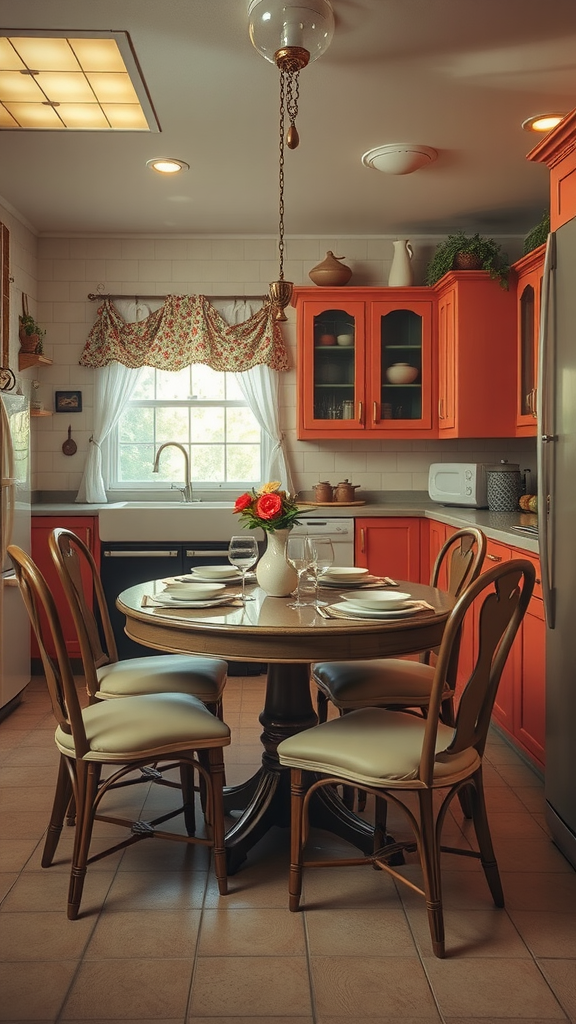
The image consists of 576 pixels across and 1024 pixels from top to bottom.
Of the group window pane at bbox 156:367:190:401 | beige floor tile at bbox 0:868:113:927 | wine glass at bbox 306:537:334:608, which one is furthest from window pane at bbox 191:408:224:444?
beige floor tile at bbox 0:868:113:927

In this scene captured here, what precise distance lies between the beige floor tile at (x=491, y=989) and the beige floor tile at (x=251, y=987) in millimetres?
299

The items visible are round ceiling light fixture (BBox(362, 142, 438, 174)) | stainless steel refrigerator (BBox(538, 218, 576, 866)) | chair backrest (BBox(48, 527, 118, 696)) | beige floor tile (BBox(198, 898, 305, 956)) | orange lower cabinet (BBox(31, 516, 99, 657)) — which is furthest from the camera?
orange lower cabinet (BBox(31, 516, 99, 657))

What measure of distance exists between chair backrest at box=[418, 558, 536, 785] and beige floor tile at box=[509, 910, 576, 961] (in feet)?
1.49

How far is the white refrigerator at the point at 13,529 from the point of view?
3893 millimetres

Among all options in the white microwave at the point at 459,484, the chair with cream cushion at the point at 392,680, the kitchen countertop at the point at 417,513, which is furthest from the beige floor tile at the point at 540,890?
the white microwave at the point at 459,484

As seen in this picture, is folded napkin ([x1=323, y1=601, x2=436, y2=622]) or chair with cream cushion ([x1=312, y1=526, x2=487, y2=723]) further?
chair with cream cushion ([x1=312, y1=526, x2=487, y2=723])

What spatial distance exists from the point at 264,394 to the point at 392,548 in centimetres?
132

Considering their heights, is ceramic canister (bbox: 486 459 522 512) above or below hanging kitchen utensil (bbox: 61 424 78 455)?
below

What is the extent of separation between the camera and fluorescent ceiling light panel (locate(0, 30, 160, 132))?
3.06 m

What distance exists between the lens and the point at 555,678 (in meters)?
2.68

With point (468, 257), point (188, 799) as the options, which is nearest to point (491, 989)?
point (188, 799)

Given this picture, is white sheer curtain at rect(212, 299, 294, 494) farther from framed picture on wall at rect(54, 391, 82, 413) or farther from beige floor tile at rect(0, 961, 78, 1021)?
beige floor tile at rect(0, 961, 78, 1021)

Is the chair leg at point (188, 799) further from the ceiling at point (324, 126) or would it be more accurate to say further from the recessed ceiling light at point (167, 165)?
the recessed ceiling light at point (167, 165)

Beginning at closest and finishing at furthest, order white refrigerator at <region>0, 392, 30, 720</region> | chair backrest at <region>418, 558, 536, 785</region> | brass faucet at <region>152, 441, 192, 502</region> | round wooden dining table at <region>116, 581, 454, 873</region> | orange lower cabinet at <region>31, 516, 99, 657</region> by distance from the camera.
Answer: chair backrest at <region>418, 558, 536, 785</region>
round wooden dining table at <region>116, 581, 454, 873</region>
white refrigerator at <region>0, 392, 30, 720</region>
orange lower cabinet at <region>31, 516, 99, 657</region>
brass faucet at <region>152, 441, 192, 502</region>
